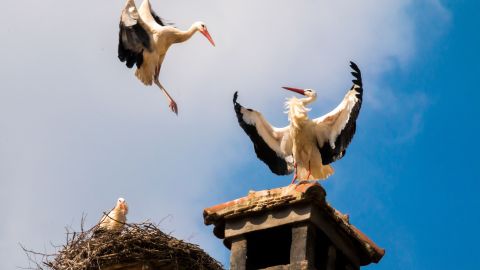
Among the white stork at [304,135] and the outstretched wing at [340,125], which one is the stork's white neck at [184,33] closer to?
the white stork at [304,135]

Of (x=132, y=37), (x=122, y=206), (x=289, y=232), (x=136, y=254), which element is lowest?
(x=289, y=232)

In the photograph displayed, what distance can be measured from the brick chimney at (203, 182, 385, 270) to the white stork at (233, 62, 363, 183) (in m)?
3.35

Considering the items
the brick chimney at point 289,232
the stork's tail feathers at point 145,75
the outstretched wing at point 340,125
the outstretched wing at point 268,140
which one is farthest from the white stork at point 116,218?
the brick chimney at point 289,232

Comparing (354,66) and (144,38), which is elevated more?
(144,38)

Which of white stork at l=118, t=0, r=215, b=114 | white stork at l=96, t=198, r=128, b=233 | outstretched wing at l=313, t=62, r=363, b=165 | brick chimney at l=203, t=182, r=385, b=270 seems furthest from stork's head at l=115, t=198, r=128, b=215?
brick chimney at l=203, t=182, r=385, b=270

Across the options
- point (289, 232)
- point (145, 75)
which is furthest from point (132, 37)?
point (289, 232)

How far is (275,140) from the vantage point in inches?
624

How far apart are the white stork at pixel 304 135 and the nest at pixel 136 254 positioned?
1.23 metres

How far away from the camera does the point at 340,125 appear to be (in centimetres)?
1546

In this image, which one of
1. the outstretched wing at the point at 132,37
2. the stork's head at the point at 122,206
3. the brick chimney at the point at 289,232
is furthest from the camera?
the outstretched wing at the point at 132,37

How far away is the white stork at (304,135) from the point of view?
15438 millimetres

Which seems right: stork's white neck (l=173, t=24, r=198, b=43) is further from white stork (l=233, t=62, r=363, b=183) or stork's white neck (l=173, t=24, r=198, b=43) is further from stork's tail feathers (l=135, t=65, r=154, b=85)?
white stork (l=233, t=62, r=363, b=183)

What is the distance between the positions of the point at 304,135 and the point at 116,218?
116 inches

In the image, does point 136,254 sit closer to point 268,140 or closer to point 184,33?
point 268,140
